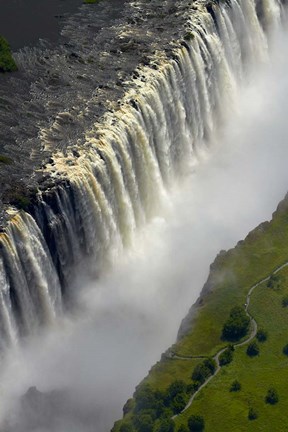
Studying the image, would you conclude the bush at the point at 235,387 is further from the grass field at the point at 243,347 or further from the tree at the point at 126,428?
the tree at the point at 126,428

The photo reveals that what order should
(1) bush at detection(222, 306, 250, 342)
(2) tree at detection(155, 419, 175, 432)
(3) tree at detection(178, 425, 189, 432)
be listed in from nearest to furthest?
(2) tree at detection(155, 419, 175, 432), (3) tree at detection(178, 425, 189, 432), (1) bush at detection(222, 306, 250, 342)

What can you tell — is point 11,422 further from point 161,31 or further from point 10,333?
point 161,31

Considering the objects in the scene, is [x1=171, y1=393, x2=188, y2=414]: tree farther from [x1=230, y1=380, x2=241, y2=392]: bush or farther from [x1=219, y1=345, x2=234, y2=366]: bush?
[x1=219, y1=345, x2=234, y2=366]: bush

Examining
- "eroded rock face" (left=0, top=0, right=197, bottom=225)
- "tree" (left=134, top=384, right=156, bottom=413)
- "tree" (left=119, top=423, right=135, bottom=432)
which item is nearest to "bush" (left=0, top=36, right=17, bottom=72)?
"eroded rock face" (left=0, top=0, right=197, bottom=225)

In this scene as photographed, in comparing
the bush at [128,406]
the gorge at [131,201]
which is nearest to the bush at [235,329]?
the gorge at [131,201]

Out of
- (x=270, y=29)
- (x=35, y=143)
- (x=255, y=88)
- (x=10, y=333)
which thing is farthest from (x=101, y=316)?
(x=270, y=29)
